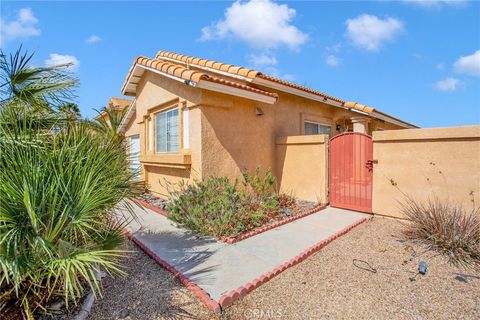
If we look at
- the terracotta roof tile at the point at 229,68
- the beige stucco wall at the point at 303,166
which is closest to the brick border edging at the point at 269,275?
the beige stucco wall at the point at 303,166

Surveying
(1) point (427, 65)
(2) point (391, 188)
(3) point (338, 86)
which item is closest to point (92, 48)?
(2) point (391, 188)

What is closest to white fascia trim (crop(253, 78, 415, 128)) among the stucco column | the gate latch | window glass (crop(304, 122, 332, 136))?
the stucco column

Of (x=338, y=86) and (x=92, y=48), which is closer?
(x=92, y=48)

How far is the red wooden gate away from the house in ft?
2.02

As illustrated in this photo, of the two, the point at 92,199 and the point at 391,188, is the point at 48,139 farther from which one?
the point at 391,188

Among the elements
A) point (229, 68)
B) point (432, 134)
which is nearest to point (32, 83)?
point (229, 68)

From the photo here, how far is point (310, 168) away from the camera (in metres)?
11.3

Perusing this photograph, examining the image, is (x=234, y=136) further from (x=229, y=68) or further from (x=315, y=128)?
(x=315, y=128)

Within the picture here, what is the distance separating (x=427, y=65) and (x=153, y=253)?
18.6m

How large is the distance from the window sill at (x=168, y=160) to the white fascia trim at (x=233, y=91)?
300 centimetres

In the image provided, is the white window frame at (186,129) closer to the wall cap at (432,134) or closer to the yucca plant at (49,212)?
the yucca plant at (49,212)

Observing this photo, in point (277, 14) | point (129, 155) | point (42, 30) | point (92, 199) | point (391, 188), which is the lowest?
point (391, 188)

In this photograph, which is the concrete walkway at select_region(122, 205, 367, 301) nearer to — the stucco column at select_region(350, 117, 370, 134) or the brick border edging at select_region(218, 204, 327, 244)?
the brick border edging at select_region(218, 204, 327, 244)

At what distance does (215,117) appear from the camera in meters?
10.4
